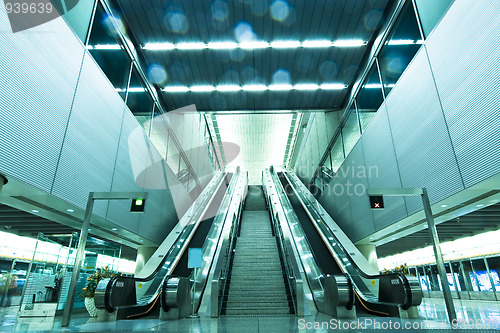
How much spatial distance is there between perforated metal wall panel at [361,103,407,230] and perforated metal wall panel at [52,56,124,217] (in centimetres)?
777

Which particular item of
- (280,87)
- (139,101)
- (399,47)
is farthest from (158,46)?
(399,47)

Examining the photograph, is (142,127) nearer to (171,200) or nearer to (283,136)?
(171,200)

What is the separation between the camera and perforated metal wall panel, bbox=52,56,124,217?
21.5 feet

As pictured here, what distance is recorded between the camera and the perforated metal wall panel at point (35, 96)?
486 cm

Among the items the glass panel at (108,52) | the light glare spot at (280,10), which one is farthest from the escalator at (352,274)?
the glass panel at (108,52)

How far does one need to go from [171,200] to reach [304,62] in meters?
8.02

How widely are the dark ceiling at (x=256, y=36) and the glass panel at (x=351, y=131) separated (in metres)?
1.15

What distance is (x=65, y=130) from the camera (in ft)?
21.0

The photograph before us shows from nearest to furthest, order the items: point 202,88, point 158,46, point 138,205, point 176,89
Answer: point 138,205, point 158,46, point 202,88, point 176,89

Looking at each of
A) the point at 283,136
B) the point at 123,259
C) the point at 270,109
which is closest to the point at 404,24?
the point at 270,109

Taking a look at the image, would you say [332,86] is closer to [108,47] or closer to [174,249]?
[108,47]

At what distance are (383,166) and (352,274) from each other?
11.2ft

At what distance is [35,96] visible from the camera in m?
5.50

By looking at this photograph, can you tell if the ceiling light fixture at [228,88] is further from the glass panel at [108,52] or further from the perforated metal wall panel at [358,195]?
the perforated metal wall panel at [358,195]
